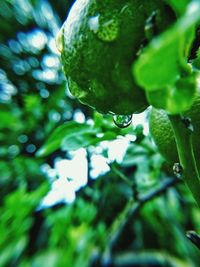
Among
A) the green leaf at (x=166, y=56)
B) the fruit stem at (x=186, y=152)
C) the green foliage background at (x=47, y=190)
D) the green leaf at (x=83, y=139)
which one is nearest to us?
the green leaf at (x=166, y=56)

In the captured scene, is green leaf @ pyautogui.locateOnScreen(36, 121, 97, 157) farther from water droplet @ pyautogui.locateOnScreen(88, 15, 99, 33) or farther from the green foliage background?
water droplet @ pyautogui.locateOnScreen(88, 15, 99, 33)

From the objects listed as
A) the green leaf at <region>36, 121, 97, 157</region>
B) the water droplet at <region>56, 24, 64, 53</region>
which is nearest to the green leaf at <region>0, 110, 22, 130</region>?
the green leaf at <region>36, 121, 97, 157</region>

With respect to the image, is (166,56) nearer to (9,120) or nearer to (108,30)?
(108,30)

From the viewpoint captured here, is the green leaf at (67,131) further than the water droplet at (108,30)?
Yes

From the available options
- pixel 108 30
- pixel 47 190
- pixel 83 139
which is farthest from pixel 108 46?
pixel 47 190

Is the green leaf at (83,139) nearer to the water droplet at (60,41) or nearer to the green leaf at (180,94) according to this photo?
the water droplet at (60,41)

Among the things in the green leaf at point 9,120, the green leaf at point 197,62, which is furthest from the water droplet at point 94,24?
the green leaf at point 9,120

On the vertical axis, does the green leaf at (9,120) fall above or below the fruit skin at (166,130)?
above
